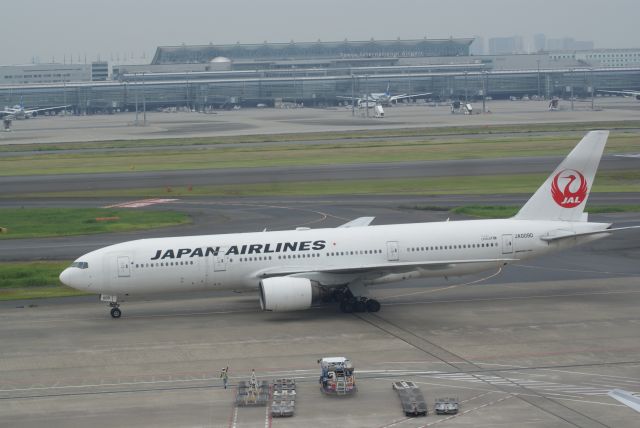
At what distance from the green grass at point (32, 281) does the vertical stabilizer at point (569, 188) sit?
2491cm

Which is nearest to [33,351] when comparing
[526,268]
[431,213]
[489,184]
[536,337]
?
[536,337]

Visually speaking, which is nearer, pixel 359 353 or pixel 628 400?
pixel 628 400

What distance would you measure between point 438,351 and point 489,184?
179ft

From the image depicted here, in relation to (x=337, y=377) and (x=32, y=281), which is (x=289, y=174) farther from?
(x=337, y=377)

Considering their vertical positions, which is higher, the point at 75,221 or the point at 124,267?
the point at 124,267

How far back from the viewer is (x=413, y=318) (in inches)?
1730

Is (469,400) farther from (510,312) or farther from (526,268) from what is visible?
(526,268)

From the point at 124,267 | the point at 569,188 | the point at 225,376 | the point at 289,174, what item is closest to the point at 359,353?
the point at 225,376

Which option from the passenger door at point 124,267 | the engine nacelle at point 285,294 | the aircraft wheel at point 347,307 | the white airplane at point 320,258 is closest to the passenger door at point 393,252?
the white airplane at point 320,258

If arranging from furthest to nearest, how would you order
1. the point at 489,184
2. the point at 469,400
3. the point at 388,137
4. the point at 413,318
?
1. the point at 388,137
2. the point at 489,184
3. the point at 413,318
4. the point at 469,400

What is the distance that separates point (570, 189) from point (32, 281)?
3003 centimetres

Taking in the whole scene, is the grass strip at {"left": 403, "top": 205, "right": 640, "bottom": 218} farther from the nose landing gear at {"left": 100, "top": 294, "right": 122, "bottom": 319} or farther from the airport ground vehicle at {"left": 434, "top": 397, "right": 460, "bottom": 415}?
the airport ground vehicle at {"left": 434, "top": 397, "right": 460, "bottom": 415}

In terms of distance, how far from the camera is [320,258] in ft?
150

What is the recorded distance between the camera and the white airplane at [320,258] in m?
44.6
